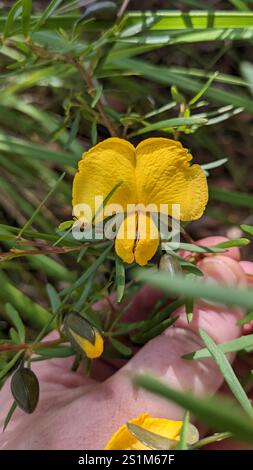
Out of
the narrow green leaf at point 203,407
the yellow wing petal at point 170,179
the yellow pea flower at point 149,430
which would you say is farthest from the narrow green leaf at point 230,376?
the narrow green leaf at point 203,407

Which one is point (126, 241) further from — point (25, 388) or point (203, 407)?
point (203, 407)

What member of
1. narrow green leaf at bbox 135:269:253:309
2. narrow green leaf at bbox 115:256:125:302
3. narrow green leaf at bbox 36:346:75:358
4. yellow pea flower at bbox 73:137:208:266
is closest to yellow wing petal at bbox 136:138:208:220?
yellow pea flower at bbox 73:137:208:266

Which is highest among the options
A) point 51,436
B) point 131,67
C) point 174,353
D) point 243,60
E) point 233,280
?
point 243,60

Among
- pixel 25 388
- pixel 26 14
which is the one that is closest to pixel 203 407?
pixel 25 388

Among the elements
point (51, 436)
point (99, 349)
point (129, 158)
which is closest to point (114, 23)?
point (129, 158)

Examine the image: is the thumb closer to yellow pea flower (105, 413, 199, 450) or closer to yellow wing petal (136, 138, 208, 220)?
yellow pea flower (105, 413, 199, 450)
